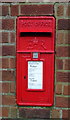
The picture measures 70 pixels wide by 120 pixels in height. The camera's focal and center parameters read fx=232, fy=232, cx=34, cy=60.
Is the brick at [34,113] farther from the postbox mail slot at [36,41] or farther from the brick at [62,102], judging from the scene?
the postbox mail slot at [36,41]

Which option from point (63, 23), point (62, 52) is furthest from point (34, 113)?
point (63, 23)

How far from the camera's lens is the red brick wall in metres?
1.82

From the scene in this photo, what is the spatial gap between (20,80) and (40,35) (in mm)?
389

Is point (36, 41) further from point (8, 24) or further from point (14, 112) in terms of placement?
point (14, 112)

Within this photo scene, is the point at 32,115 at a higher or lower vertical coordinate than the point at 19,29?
lower

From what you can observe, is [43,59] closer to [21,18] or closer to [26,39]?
[26,39]

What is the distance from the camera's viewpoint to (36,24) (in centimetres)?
179

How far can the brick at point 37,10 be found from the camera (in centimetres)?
181

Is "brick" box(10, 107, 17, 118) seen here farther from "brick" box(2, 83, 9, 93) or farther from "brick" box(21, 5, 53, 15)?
"brick" box(21, 5, 53, 15)

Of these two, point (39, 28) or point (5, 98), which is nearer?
point (39, 28)

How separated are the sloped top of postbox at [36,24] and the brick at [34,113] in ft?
2.15

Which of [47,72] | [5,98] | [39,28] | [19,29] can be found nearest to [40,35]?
[39,28]

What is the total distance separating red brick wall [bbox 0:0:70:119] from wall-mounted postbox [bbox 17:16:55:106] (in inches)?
2.3

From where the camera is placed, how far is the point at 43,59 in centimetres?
181
